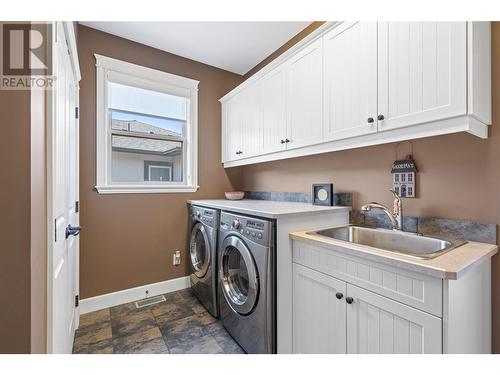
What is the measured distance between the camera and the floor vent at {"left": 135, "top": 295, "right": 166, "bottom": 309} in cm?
234

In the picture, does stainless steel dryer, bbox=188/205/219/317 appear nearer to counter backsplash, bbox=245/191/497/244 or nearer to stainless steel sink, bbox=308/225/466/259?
stainless steel sink, bbox=308/225/466/259

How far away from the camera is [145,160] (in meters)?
2.60

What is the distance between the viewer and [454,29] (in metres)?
1.08

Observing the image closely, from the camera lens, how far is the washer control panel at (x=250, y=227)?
1.47 metres

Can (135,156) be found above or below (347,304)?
above

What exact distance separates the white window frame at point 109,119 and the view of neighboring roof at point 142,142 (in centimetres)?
9

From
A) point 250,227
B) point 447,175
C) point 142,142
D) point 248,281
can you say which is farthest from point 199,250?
point 447,175

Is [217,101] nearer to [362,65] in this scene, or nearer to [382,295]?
[362,65]

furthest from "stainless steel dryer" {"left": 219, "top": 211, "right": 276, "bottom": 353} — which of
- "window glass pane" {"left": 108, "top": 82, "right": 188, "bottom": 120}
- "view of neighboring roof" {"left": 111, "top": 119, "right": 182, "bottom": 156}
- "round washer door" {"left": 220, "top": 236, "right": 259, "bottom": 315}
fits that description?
"window glass pane" {"left": 108, "top": 82, "right": 188, "bottom": 120}

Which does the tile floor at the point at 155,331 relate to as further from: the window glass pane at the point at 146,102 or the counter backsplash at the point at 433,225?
the window glass pane at the point at 146,102

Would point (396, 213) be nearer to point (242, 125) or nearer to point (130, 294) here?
point (242, 125)
